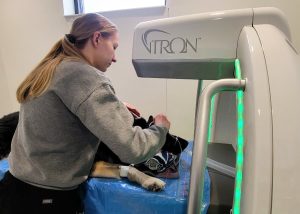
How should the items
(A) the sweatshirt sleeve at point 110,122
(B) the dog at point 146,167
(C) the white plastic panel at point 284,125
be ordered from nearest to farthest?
(C) the white plastic panel at point 284,125 → (A) the sweatshirt sleeve at point 110,122 → (B) the dog at point 146,167

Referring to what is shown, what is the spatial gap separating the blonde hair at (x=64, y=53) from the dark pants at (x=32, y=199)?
1.12 ft

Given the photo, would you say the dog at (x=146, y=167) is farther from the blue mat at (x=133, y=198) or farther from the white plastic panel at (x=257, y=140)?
the white plastic panel at (x=257, y=140)

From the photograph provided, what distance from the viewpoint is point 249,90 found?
0.64 metres

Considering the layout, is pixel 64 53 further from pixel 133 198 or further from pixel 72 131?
pixel 133 198

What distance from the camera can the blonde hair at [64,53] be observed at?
3.11 ft

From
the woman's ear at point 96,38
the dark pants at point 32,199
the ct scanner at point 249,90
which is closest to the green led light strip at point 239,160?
the ct scanner at point 249,90

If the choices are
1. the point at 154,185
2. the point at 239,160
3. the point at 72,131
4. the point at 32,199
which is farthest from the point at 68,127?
the point at 239,160

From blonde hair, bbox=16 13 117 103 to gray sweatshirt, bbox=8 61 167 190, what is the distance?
1.3 inches

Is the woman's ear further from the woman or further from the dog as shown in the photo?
the dog

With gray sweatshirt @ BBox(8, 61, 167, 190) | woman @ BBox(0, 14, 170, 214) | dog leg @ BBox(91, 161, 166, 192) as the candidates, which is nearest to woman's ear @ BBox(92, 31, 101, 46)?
woman @ BBox(0, 14, 170, 214)

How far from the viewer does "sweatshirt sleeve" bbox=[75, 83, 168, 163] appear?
0.86 metres

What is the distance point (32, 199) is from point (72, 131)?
309 millimetres

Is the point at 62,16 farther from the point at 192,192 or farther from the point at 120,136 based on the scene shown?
the point at 192,192

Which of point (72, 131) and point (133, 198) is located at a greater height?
point (72, 131)
